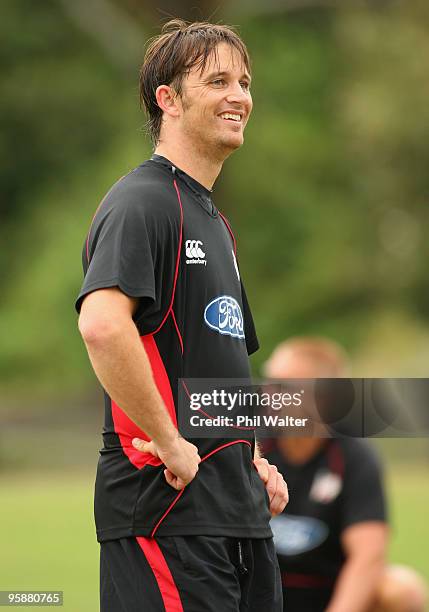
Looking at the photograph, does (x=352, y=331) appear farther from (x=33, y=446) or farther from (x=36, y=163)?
(x=33, y=446)

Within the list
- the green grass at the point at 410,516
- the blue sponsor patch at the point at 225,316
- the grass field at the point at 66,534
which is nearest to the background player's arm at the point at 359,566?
the blue sponsor patch at the point at 225,316

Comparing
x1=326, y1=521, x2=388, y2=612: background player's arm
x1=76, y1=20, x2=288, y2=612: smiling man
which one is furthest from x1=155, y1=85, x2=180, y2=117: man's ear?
x1=326, y1=521, x2=388, y2=612: background player's arm

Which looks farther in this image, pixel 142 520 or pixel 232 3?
pixel 232 3

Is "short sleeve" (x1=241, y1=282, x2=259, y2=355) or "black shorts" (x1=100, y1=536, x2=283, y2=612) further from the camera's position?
"short sleeve" (x1=241, y1=282, x2=259, y2=355)

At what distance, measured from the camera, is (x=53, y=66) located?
85.4 feet

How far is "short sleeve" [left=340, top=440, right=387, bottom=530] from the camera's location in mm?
4797

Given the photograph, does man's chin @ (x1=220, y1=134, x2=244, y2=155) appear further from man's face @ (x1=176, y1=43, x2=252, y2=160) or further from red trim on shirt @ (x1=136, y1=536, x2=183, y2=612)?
red trim on shirt @ (x1=136, y1=536, x2=183, y2=612)

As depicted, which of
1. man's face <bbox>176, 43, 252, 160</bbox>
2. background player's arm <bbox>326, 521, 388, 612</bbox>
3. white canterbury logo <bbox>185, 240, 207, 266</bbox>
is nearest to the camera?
white canterbury logo <bbox>185, 240, 207, 266</bbox>

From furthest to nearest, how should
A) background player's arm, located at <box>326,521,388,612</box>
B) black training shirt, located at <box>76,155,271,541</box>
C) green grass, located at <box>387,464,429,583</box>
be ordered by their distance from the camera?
green grass, located at <box>387,464,429,583</box>, background player's arm, located at <box>326,521,388,612</box>, black training shirt, located at <box>76,155,271,541</box>

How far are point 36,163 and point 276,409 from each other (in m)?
23.7

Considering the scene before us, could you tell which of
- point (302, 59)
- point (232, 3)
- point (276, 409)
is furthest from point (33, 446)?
Answer: point (276, 409)

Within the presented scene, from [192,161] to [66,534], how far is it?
693cm

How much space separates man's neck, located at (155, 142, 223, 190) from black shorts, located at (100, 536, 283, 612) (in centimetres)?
101

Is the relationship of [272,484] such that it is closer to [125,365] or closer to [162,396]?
[162,396]
